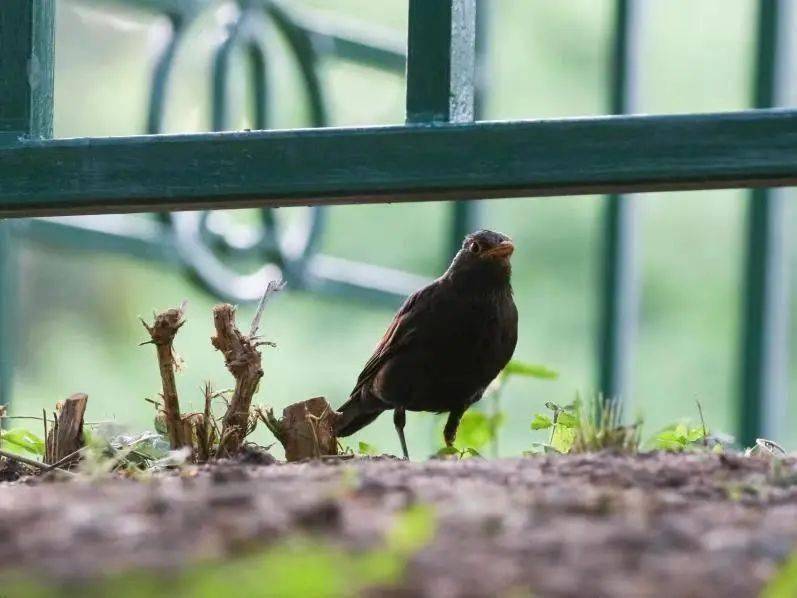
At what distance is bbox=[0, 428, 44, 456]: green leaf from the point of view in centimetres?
324

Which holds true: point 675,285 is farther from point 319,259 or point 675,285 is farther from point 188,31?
point 188,31

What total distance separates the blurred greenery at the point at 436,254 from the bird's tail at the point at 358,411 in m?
1.97

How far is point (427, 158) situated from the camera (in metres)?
2.53

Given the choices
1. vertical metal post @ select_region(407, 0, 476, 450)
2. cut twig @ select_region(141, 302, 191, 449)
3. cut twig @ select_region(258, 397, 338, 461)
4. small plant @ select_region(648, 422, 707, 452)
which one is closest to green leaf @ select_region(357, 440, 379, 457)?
cut twig @ select_region(258, 397, 338, 461)

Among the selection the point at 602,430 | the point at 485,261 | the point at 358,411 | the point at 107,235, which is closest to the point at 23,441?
the point at 602,430

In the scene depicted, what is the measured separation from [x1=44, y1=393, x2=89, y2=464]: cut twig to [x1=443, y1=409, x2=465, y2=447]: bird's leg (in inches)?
77.4

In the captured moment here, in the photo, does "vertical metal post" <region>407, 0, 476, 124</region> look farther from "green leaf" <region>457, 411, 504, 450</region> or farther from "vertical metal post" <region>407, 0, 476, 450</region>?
"green leaf" <region>457, 411, 504, 450</region>

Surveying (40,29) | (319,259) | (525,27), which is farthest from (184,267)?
(40,29)

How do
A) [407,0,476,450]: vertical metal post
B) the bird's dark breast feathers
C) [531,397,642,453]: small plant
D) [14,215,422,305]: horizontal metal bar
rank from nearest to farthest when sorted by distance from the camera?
1. [531,397,642,453]: small plant
2. [407,0,476,450]: vertical metal post
3. the bird's dark breast feathers
4. [14,215,422,305]: horizontal metal bar

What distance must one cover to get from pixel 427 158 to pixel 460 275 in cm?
213

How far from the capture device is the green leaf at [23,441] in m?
3.24

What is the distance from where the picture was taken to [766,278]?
9.18 meters

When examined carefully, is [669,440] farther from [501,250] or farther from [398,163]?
[501,250]

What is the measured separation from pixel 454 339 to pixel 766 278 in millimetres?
5106
